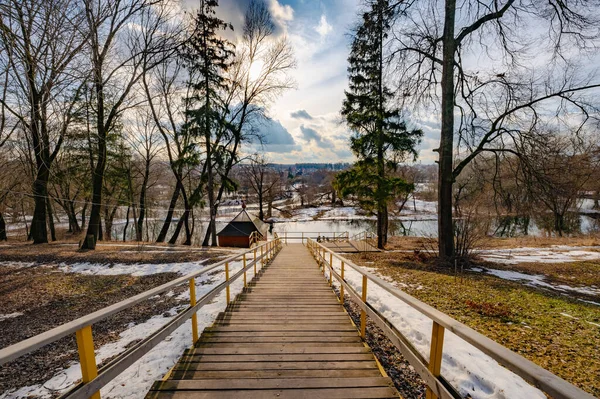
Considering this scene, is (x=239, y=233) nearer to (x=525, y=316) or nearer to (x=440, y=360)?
(x=525, y=316)

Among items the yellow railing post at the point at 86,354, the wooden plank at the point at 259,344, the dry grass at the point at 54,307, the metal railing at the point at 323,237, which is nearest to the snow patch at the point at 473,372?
the wooden plank at the point at 259,344

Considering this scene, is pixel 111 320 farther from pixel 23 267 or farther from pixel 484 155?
pixel 484 155

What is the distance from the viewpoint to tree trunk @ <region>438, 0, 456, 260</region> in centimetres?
895

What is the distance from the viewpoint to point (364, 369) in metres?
2.65

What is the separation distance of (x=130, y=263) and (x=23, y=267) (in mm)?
3390

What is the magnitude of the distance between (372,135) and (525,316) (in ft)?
37.7

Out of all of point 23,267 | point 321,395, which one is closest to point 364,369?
point 321,395

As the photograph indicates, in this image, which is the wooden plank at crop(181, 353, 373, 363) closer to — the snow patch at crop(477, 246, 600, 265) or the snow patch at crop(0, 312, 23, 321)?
the snow patch at crop(0, 312, 23, 321)

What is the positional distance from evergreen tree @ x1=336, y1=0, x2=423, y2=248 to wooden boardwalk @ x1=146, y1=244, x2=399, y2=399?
10.7 meters

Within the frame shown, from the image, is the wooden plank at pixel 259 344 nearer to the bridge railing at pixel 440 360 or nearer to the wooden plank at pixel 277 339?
the wooden plank at pixel 277 339

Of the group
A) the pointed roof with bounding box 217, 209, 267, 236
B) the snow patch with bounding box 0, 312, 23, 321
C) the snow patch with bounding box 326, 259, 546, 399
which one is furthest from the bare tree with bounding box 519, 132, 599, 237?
the pointed roof with bounding box 217, 209, 267, 236

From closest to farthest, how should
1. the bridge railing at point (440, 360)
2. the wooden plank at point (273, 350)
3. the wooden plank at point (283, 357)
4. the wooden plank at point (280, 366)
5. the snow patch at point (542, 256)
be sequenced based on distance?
the bridge railing at point (440, 360) < the wooden plank at point (280, 366) < the wooden plank at point (283, 357) < the wooden plank at point (273, 350) < the snow patch at point (542, 256)

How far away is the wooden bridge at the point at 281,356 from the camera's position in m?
1.47

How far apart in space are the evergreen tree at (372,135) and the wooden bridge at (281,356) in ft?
35.9
